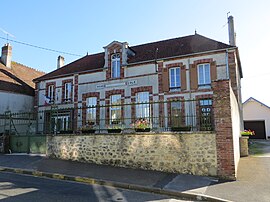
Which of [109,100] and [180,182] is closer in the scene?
[180,182]

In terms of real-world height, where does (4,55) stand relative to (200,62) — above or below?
above

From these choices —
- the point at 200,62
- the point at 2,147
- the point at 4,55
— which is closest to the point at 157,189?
the point at 2,147

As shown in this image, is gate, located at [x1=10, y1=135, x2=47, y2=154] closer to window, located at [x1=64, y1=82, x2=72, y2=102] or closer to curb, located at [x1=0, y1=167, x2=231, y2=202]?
curb, located at [x1=0, y1=167, x2=231, y2=202]

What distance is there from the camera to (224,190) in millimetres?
6418

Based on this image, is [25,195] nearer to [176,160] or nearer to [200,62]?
[176,160]

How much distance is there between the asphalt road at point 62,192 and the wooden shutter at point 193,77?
11.0 metres

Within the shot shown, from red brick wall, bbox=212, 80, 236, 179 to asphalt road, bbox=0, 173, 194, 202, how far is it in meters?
2.69

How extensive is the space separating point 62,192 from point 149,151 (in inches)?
146

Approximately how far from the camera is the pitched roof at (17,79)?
20966mm

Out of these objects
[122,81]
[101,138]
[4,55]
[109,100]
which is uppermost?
[4,55]

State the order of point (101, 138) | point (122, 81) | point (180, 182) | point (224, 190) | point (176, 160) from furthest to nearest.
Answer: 1. point (122, 81)
2. point (101, 138)
3. point (176, 160)
4. point (180, 182)
5. point (224, 190)

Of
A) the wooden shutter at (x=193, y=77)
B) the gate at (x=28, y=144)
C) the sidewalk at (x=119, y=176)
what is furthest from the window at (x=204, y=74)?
the gate at (x=28, y=144)

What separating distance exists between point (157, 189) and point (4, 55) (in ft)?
73.9

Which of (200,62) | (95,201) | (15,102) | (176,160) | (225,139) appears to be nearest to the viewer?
(95,201)
